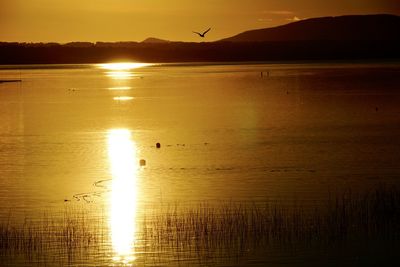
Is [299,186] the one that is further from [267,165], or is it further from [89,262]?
[89,262]

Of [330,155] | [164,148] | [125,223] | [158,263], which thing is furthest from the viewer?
[164,148]

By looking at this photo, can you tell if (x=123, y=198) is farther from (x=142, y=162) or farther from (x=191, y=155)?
(x=191, y=155)

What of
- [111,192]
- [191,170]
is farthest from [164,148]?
[111,192]

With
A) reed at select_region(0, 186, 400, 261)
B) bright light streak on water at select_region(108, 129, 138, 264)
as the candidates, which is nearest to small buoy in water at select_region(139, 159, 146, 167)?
bright light streak on water at select_region(108, 129, 138, 264)

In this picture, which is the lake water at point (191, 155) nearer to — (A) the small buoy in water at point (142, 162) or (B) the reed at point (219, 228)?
(A) the small buoy in water at point (142, 162)

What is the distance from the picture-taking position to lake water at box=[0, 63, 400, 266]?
18.5 meters

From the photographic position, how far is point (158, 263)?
13422 millimetres

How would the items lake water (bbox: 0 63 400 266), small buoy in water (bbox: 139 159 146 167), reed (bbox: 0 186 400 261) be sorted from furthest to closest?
1. small buoy in water (bbox: 139 159 146 167)
2. lake water (bbox: 0 63 400 266)
3. reed (bbox: 0 186 400 261)

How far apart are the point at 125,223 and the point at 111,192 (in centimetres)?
367

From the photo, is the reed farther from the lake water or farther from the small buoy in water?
the small buoy in water

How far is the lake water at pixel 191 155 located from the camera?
18.5 m

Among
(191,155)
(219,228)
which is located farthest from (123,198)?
(191,155)

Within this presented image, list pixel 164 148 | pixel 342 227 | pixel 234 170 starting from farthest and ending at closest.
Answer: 1. pixel 164 148
2. pixel 234 170
3. pixel 342 227

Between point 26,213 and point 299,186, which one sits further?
point 299,186
